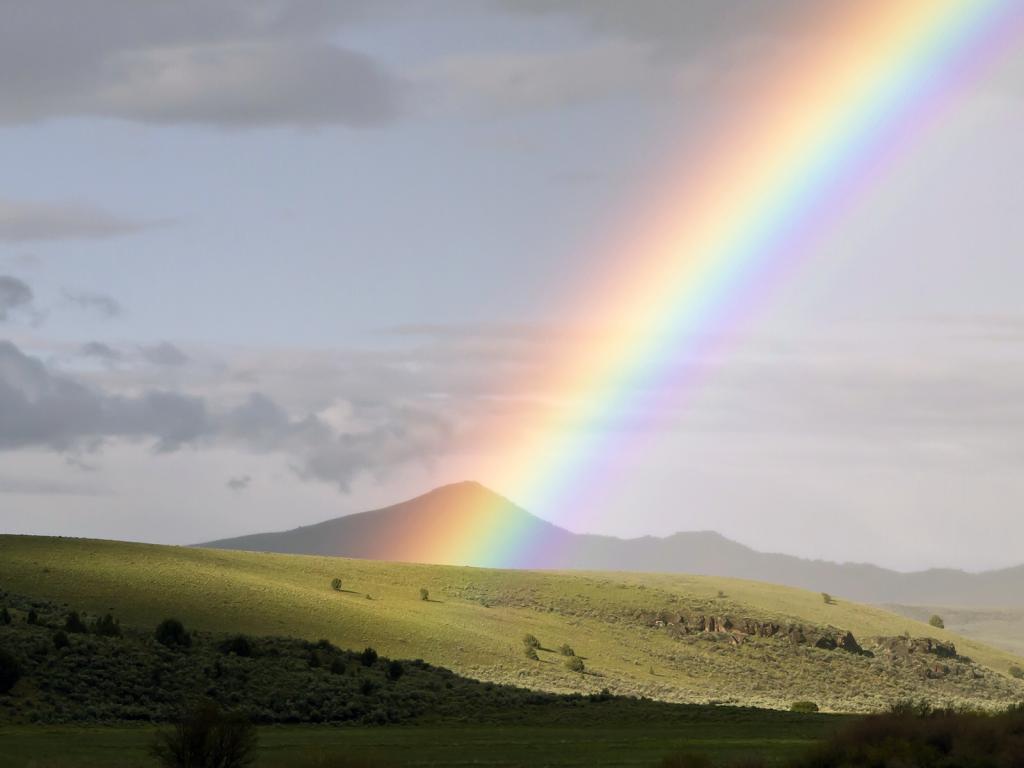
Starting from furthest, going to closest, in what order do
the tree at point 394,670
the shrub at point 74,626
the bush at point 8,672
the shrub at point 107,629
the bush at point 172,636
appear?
the tree at point 394,670 < the shrub at point 74,626 < the shrub at point 107,629 < the bush at point 172,636 < the bush at point 8,672

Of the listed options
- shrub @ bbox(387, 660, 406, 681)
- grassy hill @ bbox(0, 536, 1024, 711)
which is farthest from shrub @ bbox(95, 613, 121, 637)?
shrub @ bbox(387, 660, 406, 681)

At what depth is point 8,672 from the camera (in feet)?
184

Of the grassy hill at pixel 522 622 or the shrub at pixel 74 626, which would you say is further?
the grassy hill at pixel 522 622

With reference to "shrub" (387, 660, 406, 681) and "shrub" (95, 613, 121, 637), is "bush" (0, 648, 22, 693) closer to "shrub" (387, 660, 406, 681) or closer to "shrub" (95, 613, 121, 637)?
"shrub" (95, 613, 121, 637)

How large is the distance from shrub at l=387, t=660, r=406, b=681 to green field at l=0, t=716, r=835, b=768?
1349 centimetres

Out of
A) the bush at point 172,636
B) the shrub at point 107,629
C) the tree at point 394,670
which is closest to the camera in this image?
the bush at point 172,636

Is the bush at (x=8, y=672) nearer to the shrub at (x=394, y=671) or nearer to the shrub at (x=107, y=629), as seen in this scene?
the shrub at (x=107, y=629)

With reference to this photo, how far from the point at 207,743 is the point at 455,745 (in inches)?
472

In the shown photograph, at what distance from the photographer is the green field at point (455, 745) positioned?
3862 centimetres

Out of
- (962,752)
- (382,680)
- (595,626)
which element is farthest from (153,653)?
(595,626)

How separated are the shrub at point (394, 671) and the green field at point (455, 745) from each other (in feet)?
44.3

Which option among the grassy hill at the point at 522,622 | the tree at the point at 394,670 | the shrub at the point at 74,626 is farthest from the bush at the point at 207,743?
the grassy hill at the point at 522,622

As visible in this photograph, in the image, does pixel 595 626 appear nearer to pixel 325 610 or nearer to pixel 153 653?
pixel 325 610

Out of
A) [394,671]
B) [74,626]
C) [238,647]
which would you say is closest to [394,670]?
[394,671]
